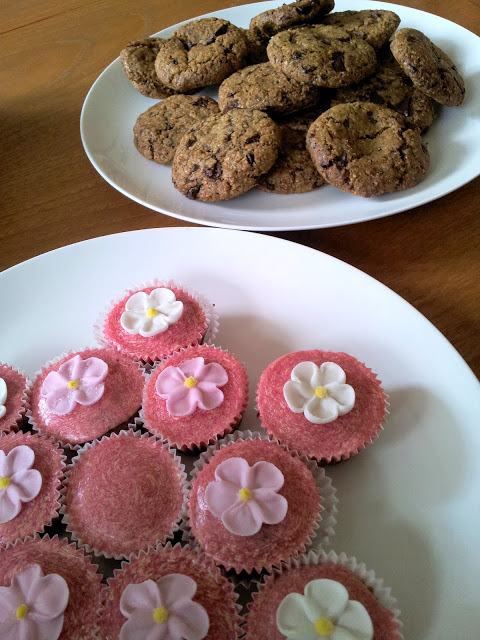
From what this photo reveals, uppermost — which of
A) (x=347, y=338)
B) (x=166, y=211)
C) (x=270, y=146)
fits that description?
(x=270, y=146)

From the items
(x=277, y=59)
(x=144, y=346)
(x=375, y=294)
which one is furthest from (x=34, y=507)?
(x=277, y=59)

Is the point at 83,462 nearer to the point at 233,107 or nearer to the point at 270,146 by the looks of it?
the point at 270,146

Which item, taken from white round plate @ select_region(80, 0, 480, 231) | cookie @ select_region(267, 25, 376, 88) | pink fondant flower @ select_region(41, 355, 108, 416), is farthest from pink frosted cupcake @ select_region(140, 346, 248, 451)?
cookie @ select_region(267, 25, 376, 88)

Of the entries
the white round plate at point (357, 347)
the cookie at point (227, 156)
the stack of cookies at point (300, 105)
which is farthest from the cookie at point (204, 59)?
the white round plate at point (357, 347)

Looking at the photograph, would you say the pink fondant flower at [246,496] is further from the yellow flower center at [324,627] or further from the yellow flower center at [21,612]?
the yellow flower center at [21,612]

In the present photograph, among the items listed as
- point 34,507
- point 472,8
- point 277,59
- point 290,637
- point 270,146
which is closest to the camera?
point 290,637

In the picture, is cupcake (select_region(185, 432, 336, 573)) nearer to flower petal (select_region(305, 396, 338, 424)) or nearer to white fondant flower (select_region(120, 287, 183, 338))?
flower petal (select_region(305, 396, 338, 424))
